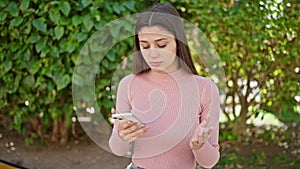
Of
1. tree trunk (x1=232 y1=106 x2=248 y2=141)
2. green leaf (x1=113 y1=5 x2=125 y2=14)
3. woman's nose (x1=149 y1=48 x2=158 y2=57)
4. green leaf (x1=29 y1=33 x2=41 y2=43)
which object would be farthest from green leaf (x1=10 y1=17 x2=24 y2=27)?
woman's nose (x1=149 y1=48 x2=158 y2=57)

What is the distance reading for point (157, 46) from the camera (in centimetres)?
131

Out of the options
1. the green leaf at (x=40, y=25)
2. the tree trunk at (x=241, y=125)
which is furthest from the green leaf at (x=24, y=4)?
the tree trunk at (x=241, y=125)

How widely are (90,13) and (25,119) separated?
938 mm

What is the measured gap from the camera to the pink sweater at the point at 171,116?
132 centimetres

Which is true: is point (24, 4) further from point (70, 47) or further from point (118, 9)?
point (118, 9)

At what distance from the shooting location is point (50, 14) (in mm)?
2990

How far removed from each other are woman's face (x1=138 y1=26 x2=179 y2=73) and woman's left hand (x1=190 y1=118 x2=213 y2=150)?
201mm

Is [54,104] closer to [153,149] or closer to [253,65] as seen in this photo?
[253,65]

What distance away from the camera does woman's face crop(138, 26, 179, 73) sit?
1303 mm

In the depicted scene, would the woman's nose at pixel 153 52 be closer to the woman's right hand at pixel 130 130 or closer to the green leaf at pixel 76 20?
the woman's right hand at pixel 130 130

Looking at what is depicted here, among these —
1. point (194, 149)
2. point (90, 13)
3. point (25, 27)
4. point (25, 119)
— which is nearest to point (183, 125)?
point (194, 149)

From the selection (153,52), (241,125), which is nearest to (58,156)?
(241,125)

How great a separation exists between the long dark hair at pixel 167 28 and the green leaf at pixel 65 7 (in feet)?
5.34

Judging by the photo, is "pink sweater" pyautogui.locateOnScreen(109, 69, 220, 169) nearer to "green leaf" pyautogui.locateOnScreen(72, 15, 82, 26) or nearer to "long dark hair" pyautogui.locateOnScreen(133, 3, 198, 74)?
"long dark hair" pyautogui.locateOnScreen(133, 3, 198, 74)
